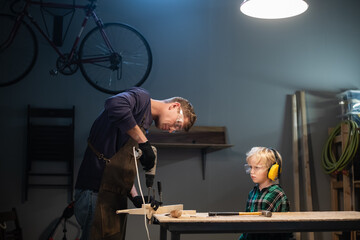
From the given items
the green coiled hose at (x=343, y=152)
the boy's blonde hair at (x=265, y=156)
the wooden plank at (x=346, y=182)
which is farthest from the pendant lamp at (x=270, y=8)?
the wooden plank at (x=346, y=182)

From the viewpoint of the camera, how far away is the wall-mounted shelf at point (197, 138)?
5270 millimetres

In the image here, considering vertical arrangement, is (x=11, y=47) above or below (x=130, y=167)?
above

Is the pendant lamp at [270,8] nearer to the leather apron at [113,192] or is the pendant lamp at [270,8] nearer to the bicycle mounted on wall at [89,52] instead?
the leather apron at [113,192]

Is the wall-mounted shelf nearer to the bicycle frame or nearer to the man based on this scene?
the bicycle frame

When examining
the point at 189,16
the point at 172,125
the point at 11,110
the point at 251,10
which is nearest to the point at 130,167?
the point at 172,125

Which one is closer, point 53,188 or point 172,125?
point 172,125

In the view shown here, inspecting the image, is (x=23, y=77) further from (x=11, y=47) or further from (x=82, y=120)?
(x=82, y=120)

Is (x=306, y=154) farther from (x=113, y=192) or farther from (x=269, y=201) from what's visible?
(x=113, y=192)

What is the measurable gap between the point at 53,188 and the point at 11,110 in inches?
38.1

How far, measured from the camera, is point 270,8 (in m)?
3.30

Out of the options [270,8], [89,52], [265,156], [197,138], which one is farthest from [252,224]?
[89,52]

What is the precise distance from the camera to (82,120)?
17.3 ft

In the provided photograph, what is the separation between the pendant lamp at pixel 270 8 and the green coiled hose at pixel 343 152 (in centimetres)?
235

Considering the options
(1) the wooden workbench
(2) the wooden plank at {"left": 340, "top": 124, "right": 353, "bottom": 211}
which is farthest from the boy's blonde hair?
(2) the wooden plank at {"left": 340, "top": 124, "right": 353, "bottom": 211}
